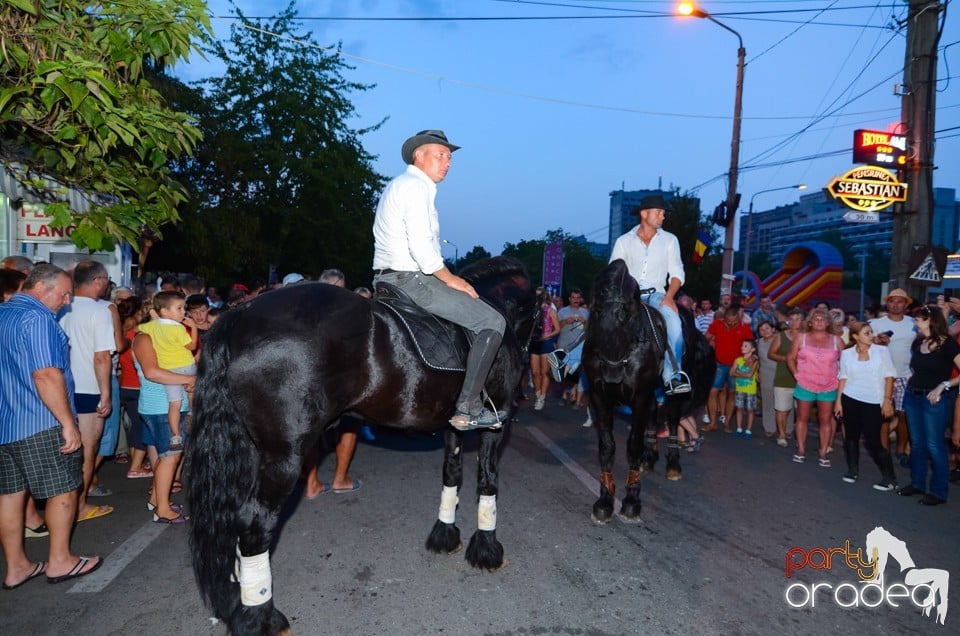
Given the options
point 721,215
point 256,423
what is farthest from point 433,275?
point 721,215

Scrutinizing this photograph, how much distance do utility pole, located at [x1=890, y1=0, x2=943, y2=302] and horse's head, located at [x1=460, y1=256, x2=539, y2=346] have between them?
949 centimetres

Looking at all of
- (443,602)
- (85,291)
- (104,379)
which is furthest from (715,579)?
(85,291)

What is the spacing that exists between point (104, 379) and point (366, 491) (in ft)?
9.07

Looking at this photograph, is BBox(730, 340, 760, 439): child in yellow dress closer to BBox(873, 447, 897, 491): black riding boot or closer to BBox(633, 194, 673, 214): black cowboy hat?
BBox(873, 447, 897, 491): black riding boot

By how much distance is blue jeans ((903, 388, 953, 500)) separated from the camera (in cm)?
684

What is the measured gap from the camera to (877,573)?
478 cm

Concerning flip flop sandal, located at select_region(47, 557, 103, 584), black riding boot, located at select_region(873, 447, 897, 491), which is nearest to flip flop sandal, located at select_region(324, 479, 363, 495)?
flip flop sandal, located at select_region(47, 557, 103, 584)

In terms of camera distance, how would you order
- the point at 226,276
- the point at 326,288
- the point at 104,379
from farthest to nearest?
1. the point at 226,276
2. the point at 104,379
3. the point at 326,288

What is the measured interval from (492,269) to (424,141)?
53.9 inches

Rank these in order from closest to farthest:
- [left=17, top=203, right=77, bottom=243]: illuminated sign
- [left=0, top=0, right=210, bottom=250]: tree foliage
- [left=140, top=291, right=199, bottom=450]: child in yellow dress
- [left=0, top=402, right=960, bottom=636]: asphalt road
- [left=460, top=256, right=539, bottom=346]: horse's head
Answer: [left=0, top=0, right=210, bottom=250]: tree foliage
[left=0, top=402, right=960, bottom=636]: asphalt road
[left=460, top=256, right=539, bottom=346]: horse's head
[left=140, top=291, right=199, bottom=450]: child in yellow dress
[left=17, top=203, right=77, bottom=243]: illuminated sign

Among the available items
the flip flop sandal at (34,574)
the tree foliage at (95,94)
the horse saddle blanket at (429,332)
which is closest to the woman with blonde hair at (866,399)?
the horse saddle blanket at (429,332)

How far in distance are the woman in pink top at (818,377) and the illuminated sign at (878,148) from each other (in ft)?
17.0

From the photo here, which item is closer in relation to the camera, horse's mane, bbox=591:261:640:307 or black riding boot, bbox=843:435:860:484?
horse's mane, bbox=591:261:640:307

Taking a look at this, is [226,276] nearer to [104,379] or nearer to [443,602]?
[104,379]
